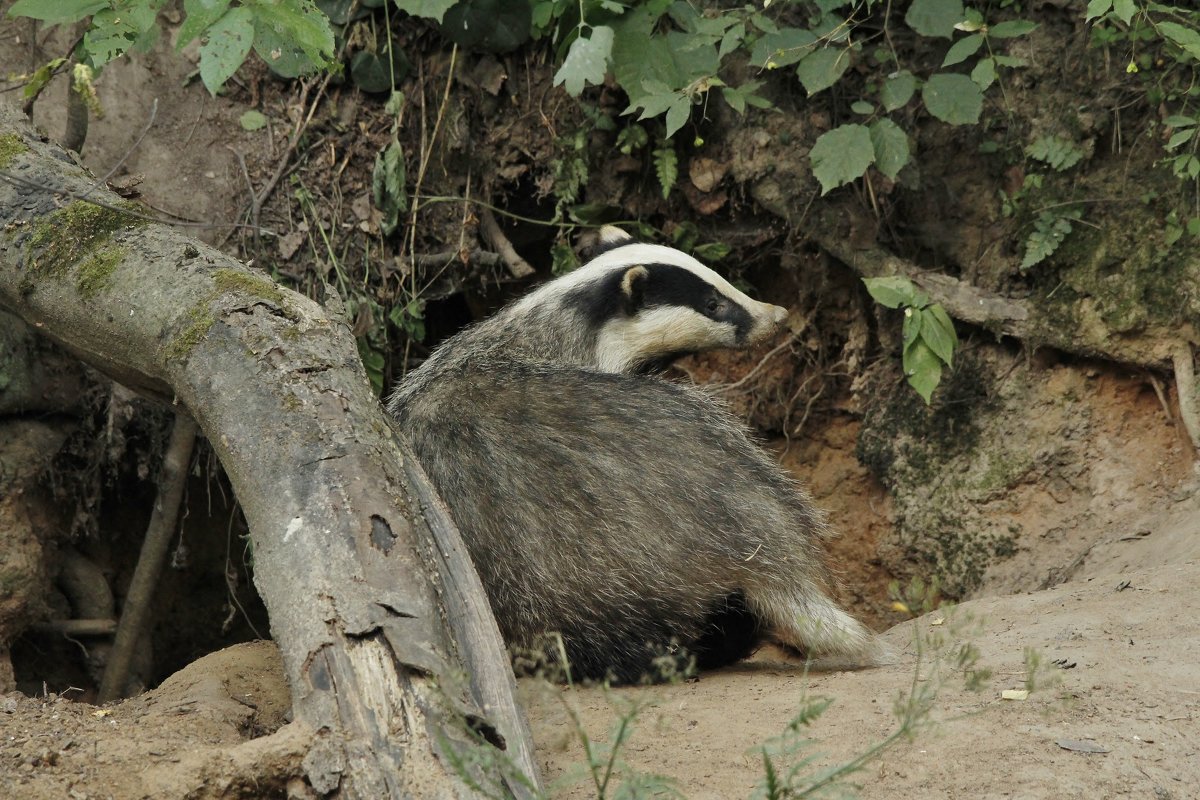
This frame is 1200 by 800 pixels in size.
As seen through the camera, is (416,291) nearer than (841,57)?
No

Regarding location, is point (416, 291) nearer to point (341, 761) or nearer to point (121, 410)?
point (121, 410)

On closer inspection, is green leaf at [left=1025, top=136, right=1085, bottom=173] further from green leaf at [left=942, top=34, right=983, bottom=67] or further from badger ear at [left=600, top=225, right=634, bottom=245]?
badger ear at [left=600, top=225, right=634, bottom=245]

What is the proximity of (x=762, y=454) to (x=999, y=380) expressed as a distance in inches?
70.3

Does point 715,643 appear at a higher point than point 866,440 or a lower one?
lower

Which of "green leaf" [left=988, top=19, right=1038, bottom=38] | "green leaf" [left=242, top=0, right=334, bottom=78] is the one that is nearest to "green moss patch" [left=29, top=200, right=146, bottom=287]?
"green leaf" [left=242, top=0, right=334, bottom=78]

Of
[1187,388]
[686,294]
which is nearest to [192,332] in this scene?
[686,294]

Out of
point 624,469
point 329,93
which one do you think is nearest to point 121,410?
point 329,93

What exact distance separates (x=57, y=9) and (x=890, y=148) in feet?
10.4

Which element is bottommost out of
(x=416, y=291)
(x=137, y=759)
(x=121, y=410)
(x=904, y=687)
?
(x=904, y=687)

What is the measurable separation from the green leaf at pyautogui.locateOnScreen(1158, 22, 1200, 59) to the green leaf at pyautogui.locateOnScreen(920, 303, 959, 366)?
132 centimetres

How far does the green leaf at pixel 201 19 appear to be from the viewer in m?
2.82

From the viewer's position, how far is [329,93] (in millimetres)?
5426

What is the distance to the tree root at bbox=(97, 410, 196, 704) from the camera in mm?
5027

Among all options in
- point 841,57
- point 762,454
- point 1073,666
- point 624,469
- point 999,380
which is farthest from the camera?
point 999,380
